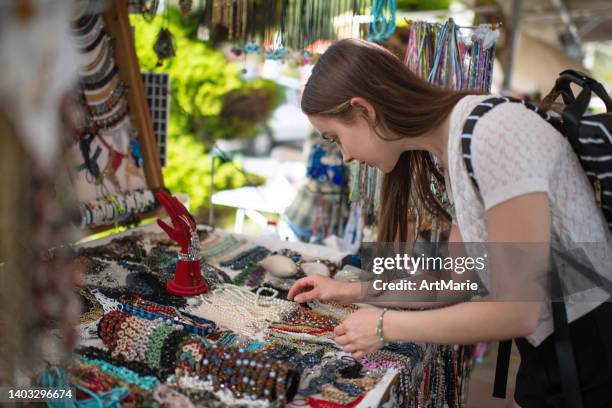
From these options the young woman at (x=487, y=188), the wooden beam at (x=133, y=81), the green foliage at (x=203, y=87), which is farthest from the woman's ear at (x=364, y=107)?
the green foliage at (x=203, y=87)

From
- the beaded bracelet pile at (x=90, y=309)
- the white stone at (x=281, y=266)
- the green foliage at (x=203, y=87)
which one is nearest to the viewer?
the beaded bracelet pile at (x=90, y=309)

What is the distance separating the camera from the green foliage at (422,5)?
662 centimetres

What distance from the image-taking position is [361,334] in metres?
1.11

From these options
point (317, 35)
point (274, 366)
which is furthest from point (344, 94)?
point (317, 35)

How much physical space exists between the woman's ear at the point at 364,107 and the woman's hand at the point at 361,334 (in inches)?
15.8

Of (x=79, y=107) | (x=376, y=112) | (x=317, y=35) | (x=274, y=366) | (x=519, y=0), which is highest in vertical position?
(x=519, y=0)

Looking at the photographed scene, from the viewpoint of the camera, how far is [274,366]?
1075 mm

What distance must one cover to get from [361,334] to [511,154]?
18.4 inches

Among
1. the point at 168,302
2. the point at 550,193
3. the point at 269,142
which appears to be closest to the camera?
the point at 550,193

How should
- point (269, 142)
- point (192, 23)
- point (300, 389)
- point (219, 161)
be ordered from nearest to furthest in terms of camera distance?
point (300, 389) → point (192, 23) → point (219, 161) → point (269, 142)

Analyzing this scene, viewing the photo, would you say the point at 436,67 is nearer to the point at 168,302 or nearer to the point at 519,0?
the point at 168,302

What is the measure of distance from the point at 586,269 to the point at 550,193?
213 mm

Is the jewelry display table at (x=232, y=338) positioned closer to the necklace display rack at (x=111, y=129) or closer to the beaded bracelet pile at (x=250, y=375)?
the beaded bracelet pile at (x=250, y=375)

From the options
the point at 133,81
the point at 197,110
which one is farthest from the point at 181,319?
the point at 197,110
